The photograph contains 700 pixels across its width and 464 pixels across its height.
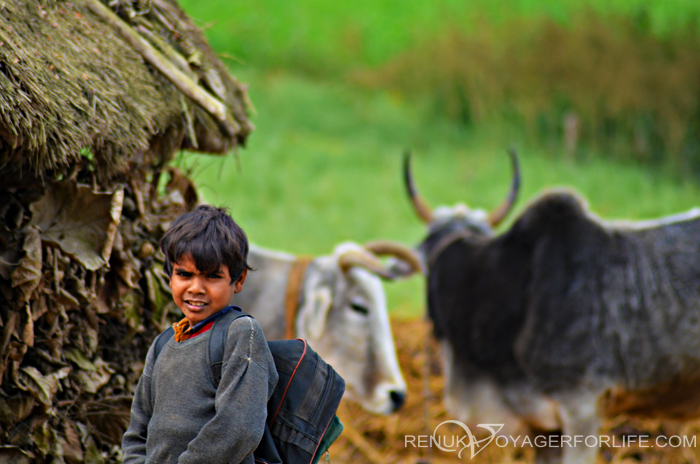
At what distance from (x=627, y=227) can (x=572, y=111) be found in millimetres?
10225

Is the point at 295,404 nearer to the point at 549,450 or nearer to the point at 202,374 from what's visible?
the point at 202,374

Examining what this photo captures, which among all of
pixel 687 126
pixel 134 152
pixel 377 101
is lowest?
pixel 377 101

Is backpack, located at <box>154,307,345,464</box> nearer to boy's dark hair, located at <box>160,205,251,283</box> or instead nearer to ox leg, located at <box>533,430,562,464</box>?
boy's dark hair, located at <box>160,205,251,283</box>

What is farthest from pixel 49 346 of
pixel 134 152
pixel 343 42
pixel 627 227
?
pixel 343 42

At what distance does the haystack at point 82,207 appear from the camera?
86.6 inches

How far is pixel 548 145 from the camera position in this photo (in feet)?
48.3

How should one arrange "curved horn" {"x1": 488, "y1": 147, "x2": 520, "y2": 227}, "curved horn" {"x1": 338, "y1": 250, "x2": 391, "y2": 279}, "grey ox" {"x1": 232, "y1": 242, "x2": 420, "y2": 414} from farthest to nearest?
"curved horn" {"x1": 488, "y1": 147, "x2": 520, "y2": 227} < "curved horn" {"x1": 338, "y1": 250, "x2": 391, "y2": 279} < "grey ox" {"x1": 232, "y1": 242, "x2": 420, "y2": 414}

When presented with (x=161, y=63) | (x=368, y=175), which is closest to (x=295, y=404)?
(x=161, y=63)

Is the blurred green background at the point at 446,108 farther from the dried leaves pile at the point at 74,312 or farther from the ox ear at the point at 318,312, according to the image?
the dried leaves pile at the point at 74,312

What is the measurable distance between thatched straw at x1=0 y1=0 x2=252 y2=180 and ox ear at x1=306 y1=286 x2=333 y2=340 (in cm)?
158

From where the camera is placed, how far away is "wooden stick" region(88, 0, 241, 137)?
2537 mm

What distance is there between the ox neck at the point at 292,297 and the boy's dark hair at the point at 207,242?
109 inches

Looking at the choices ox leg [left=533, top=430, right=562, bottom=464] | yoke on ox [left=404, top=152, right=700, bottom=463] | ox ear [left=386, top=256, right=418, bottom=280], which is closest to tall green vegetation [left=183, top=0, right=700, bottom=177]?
ox ear [left=386, top=256, right=418, bottom=280]

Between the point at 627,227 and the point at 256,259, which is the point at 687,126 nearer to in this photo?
the point at 627,227
